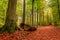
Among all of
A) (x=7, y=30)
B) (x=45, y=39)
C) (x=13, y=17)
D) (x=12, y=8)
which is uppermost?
(x=12, y=8)

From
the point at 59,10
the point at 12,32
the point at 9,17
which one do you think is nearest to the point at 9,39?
the point at 12,32

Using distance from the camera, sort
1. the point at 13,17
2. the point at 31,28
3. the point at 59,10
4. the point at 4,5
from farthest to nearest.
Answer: the point at 59,10
the point at 4,5
the point at 31,28
the point at 13,17

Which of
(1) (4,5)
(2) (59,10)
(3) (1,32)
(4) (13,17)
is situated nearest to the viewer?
(3) (1,32)

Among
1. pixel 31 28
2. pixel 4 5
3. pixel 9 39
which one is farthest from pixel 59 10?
pixel 9 39

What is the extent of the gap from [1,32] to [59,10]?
1751 cm

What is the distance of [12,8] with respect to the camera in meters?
11.2

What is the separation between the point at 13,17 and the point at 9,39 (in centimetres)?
256

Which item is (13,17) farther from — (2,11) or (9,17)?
(2,11)

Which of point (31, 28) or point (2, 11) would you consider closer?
point (31, 28)

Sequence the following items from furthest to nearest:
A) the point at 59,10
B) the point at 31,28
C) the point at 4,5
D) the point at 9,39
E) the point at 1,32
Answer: the point at 59,10, the point at 4,5, the point at 31,28, the point at 1,32, the point at 9,39

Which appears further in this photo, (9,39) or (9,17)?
(9,17)

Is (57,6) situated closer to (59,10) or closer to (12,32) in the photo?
(59,10)

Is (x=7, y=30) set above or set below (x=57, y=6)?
below

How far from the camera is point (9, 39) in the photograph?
9.07 metres
